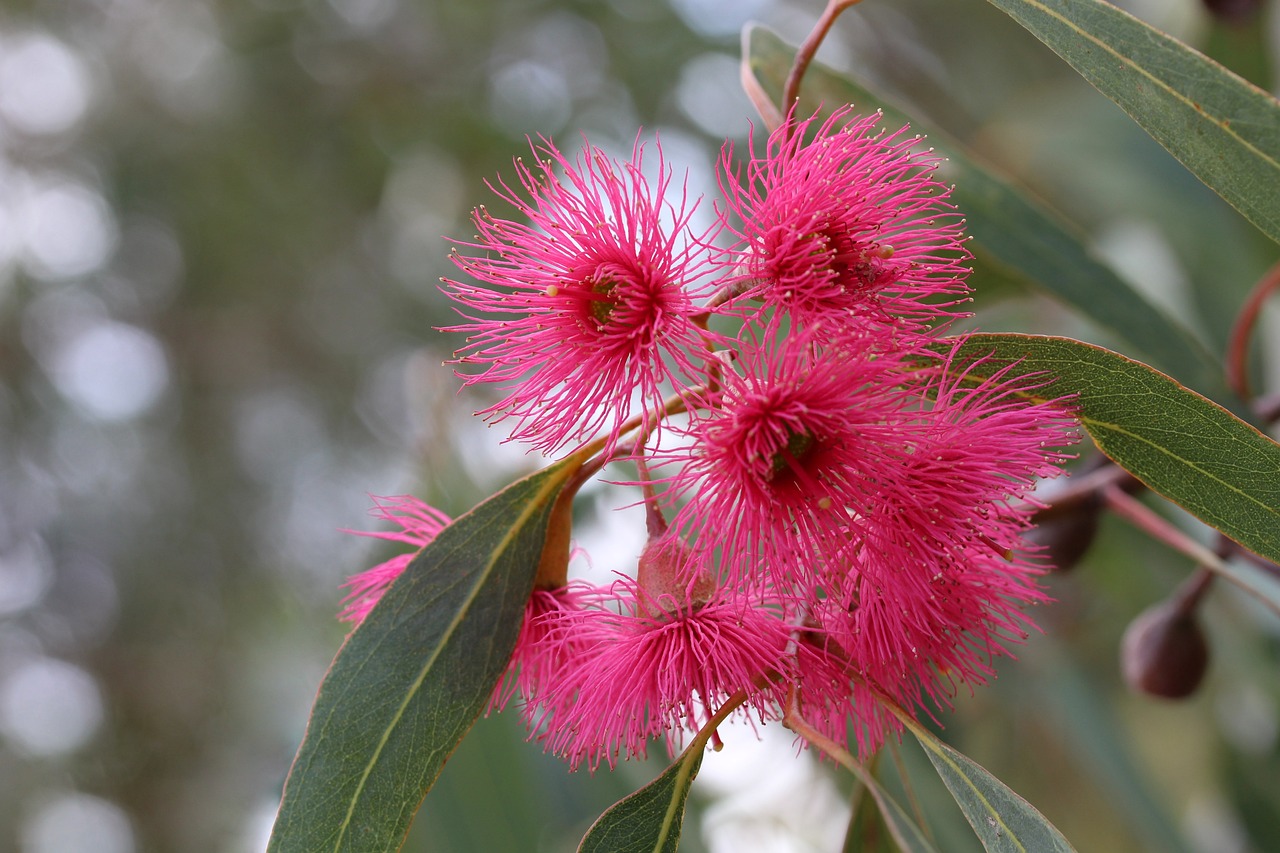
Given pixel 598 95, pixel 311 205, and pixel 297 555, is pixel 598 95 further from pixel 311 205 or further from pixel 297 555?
pixel 297 555

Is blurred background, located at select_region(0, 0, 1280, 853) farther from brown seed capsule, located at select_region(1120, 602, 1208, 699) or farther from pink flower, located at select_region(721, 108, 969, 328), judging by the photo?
pink flower, located at select_region(721, 108, 969, 328)

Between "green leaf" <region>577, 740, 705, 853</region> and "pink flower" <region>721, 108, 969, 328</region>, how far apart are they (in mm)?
386

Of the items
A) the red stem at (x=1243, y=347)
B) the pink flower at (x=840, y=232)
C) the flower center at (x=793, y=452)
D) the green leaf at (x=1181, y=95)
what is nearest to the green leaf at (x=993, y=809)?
the flower center at (x=793, y=452)

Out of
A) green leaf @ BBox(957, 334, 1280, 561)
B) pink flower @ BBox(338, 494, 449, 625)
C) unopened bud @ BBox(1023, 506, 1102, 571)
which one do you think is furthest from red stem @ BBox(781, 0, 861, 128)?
unopened bud @ BBox(1023, 506, 1102, 571)

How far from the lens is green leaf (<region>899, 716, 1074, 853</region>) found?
0.75 metres

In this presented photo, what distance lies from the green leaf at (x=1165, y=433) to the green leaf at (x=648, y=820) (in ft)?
1.32

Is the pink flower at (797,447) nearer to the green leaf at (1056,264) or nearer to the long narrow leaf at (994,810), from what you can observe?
the long narrow leaf at (994,810)

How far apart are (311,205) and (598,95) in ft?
4.47

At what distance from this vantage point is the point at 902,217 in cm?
79

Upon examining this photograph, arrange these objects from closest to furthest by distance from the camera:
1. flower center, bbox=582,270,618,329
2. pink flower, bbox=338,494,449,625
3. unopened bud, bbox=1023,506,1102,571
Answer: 1. flower center, bbox=582,270,618,329
2. pink flower, bbox=338,494,449,625
3. unopened bud, bbox=1023,506,1102,571

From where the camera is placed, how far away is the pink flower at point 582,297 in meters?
0.80

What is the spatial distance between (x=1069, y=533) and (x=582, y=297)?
27.1 inches

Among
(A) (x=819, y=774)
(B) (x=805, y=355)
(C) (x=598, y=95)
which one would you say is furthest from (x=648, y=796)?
(C) (x=598, y=95)

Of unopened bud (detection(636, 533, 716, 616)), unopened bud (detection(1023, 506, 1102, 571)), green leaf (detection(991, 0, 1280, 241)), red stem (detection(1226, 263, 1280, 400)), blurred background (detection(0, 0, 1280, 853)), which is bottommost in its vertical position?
unopened bud (detection(1023, 506, 1102, 571))
